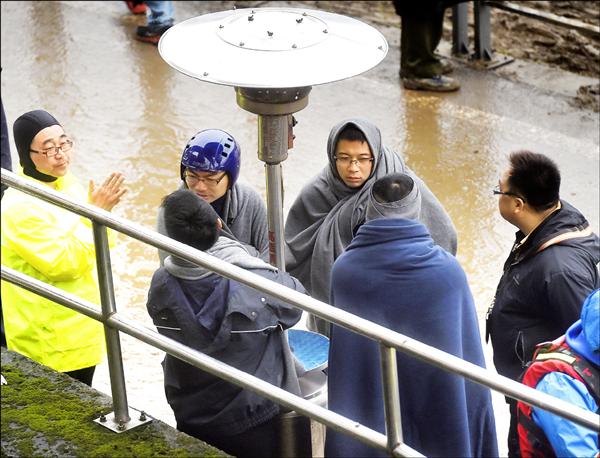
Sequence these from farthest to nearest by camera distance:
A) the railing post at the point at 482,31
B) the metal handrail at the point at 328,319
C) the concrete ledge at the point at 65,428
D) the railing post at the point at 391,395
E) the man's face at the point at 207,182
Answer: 1. the railing post at the point at 482,31
2. the man's face at the point at 207,182
3. the concrete ledge at the point at 65,428
4. the railing post at the point at 391,395
5. the metal handrail at the point at 328,319

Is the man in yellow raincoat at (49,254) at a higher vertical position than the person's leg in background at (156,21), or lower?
higher

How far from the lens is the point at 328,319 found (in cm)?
305

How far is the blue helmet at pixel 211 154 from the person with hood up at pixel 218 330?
51 centimetres

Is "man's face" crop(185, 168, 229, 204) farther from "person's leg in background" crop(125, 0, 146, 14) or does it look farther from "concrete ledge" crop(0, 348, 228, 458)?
"person's leg in background" crop(125, 0, 146, 14)

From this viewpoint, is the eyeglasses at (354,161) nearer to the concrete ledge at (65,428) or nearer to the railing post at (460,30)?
the concrete ledge at (65,428)

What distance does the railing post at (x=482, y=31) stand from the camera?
30.9ft

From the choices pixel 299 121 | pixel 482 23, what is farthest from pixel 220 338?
pixel 482 23

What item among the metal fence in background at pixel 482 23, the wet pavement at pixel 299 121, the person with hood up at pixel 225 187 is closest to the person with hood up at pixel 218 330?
the person with hood up at pixel 225 187

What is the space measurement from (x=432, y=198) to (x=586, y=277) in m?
0.98

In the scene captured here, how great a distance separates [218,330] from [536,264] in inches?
49.0

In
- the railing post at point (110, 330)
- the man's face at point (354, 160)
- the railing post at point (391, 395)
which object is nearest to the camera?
the railing post at point (391, 395)

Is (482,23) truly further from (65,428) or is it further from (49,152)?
(65,428)

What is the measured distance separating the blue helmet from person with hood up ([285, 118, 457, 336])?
55 cm

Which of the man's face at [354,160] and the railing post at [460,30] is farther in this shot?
the railing post at [460,30]
